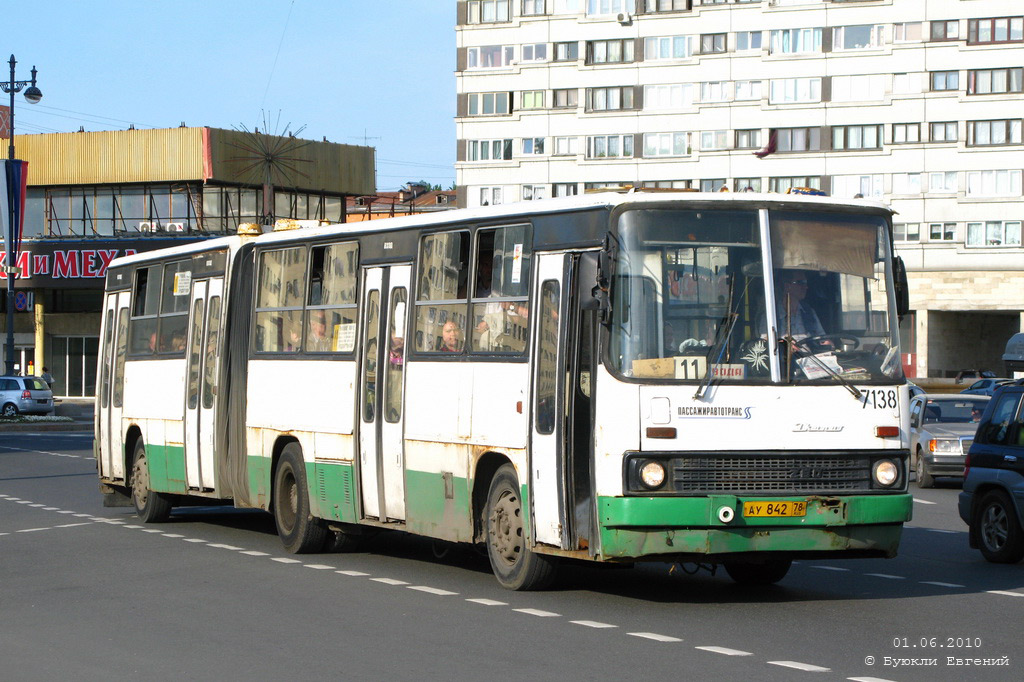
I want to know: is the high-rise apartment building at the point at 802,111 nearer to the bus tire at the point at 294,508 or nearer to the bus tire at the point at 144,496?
the bus tire at the point at 144,496

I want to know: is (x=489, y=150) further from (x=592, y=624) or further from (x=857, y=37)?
(x=592, y=624)

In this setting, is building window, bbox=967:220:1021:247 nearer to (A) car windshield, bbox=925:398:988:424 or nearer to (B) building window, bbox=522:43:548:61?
(B) building window, bbox=522:43:548:61

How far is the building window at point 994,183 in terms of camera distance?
75.2 m

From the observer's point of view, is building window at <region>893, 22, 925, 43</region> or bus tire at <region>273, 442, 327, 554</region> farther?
building window at <region>893, 22, 925, 43</region>

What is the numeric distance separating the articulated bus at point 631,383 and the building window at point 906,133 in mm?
65177

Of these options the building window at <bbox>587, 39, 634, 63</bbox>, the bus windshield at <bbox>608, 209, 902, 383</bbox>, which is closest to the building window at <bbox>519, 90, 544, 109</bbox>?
the building window at <bbox>587, 39, 634, 63</bbox>

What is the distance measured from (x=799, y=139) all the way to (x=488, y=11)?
1812 cm

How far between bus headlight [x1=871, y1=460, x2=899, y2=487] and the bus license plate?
0.67 m

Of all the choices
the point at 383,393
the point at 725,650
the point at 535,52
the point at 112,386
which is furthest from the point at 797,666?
the point at 535,52

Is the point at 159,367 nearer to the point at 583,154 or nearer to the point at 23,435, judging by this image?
the point at 23,435

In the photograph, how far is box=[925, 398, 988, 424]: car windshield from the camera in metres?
29.0

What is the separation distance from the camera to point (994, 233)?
2982 inches

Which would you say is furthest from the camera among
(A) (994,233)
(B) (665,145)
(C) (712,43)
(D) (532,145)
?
(D) (532,145)

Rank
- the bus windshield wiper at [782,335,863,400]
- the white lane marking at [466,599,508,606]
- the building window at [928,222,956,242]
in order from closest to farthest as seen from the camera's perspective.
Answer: the bus windshield wiper at [782,335,863,400] < the white lane marking at [466,599,508,606] < the building window at [928,222,956,242]
